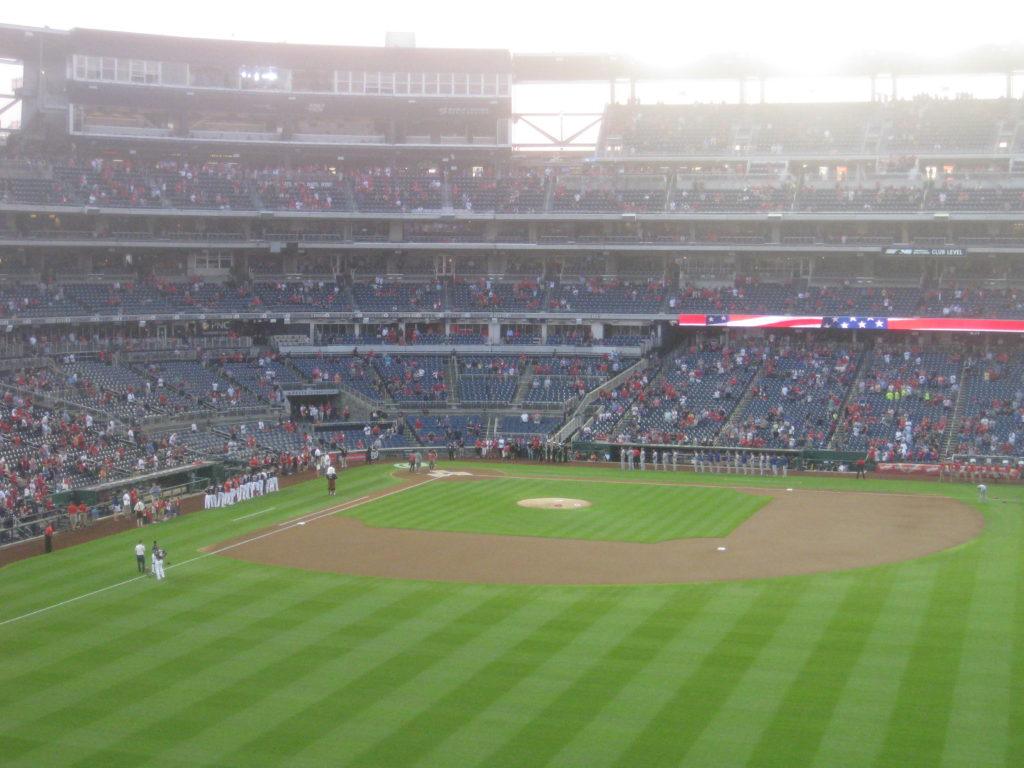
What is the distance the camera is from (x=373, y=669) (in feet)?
69.7

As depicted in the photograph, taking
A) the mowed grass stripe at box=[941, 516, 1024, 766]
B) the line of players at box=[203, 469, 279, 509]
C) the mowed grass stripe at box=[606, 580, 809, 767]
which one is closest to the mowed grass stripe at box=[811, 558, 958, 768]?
the mowed grass stripe at box=[941, 516, 1024, 766]

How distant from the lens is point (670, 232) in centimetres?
6925

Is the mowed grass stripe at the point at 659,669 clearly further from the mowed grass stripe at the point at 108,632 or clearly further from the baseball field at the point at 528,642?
the mowed grass stripe at the point at 108,632

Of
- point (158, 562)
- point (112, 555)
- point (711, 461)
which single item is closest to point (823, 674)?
point (158, 562)

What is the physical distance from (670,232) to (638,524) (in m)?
36.5

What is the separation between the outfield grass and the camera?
3569 cm

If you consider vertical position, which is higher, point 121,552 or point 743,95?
point 743,95

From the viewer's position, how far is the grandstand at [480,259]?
57.1 m

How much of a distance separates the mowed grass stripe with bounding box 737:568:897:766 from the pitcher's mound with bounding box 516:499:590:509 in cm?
1373

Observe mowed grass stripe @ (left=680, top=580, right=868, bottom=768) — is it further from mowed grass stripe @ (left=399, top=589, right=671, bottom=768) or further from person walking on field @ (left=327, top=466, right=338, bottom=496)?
person walking on field @ (left=327, top=466, right=338, bottom=496)

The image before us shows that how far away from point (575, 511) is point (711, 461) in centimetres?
1487

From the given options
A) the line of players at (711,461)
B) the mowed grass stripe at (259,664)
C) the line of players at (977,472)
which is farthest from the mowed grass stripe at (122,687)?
the line of players at (977,472)

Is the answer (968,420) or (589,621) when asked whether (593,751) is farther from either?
(968,420)

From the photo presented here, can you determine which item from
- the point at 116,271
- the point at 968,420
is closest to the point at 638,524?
the point at 968,420
